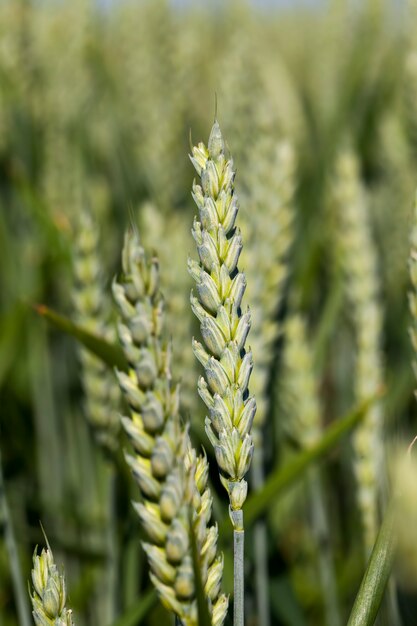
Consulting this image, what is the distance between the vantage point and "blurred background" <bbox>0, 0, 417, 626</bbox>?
2.45 ft

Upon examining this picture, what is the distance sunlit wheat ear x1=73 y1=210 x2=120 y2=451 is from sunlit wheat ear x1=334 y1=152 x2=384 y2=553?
0.20m

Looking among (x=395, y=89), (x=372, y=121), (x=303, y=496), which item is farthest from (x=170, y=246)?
(x=395, y=89)

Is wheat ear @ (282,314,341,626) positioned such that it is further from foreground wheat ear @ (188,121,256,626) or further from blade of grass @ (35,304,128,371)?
foreground wheat ear @ (188,121,256,626)

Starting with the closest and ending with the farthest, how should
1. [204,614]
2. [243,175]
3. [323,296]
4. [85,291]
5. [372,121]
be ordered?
[204,614] < [85,291] < [243,175] < [323,296] < [372,121]

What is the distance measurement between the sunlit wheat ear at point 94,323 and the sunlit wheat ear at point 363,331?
0.20 metres

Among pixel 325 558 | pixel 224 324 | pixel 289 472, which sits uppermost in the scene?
pixel 224 324

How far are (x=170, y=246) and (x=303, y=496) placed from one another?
0.44m

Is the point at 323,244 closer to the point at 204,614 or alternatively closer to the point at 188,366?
the point at 188,366

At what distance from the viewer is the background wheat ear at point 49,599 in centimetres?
34

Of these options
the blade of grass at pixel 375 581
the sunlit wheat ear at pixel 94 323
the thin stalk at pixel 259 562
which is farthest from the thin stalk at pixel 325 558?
the blade of grass at pixel 375 581

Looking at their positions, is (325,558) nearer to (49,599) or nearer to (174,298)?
(174,298)

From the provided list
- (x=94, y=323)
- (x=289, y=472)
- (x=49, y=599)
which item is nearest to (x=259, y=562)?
(x=289, y=472)

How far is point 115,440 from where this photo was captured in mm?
676

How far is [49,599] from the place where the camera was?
34cm
